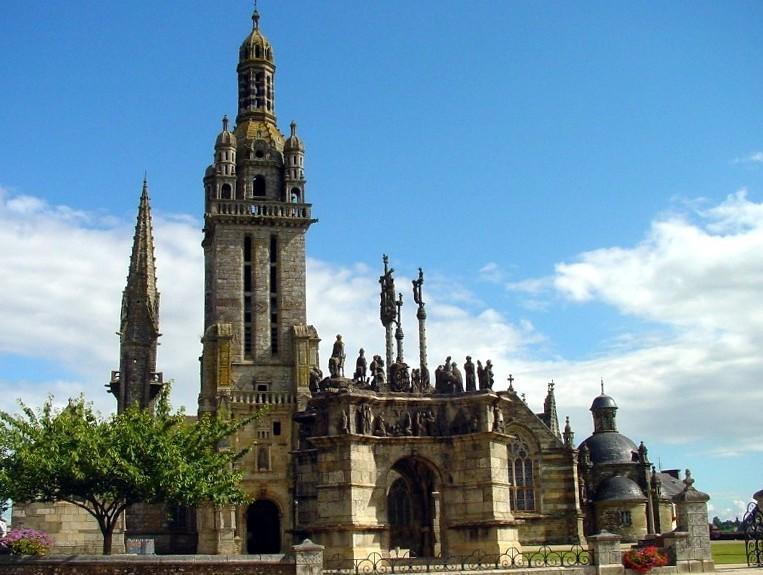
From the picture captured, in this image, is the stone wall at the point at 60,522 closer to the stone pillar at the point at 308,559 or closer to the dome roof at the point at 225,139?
the stone pillar at the point at 308,559

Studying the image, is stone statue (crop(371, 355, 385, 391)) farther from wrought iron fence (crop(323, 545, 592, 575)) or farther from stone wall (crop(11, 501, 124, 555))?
stone wall (crop(11, 501, 124, 555))

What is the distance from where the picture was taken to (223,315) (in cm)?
6738

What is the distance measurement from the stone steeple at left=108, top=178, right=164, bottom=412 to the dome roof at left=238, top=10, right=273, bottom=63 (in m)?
15.4

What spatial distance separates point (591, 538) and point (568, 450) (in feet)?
91.1

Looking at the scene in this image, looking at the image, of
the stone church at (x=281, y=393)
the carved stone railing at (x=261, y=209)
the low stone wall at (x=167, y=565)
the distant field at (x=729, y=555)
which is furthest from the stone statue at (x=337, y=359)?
the carved stone railing at (x=261, y=209)

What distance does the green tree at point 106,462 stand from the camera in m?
37.5

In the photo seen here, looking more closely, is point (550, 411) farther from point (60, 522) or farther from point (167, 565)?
point (167, 565)

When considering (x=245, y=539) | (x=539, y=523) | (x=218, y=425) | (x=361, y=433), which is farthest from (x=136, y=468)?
(x=539, y=523)

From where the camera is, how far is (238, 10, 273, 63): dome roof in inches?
2936

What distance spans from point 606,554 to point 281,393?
110ft

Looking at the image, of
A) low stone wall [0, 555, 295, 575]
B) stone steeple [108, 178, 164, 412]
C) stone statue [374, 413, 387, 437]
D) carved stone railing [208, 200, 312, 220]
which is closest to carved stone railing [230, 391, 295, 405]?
stone steeple [108, 178, 164, 412]

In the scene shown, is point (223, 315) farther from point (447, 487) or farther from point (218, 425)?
point (447, 487)

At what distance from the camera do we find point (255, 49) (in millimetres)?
74812

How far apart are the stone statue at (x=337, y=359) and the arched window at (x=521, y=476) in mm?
23598
